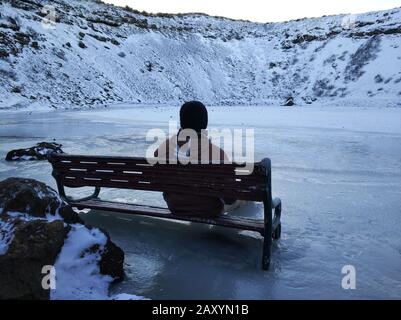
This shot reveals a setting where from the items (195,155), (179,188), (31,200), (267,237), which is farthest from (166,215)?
(31,200)

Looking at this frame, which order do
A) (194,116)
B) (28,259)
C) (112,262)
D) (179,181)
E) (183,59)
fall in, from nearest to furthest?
1. (28,259)
2. (112,262)
3. (179,181)
4. (194,116)
5. (183,59)

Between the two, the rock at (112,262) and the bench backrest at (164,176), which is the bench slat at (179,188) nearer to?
the bench backrest at (164,176)

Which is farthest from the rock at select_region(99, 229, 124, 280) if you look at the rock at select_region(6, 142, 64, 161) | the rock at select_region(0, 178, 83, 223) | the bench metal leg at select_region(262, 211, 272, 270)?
the rock at select_region(6, 142, 64, 161)

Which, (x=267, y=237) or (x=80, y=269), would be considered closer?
(x=80, y=269)

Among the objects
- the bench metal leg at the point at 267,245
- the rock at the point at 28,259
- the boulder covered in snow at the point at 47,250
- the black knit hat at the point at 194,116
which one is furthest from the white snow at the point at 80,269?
the black knit hat at the point at 194,116

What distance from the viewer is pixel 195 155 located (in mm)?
4051

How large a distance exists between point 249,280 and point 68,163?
252cm

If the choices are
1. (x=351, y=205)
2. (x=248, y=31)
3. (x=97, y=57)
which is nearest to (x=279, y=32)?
(x=248, y=31)

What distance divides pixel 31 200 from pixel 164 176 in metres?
1.35

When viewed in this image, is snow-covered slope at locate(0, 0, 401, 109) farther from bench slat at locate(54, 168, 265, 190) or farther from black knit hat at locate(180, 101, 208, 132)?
black knit hat at locate(180, 101, 208, 132)

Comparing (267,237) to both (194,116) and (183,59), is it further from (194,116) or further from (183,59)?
(183,59)

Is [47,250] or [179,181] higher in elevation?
[179,181]

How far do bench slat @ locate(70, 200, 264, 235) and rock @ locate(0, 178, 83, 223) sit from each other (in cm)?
109
